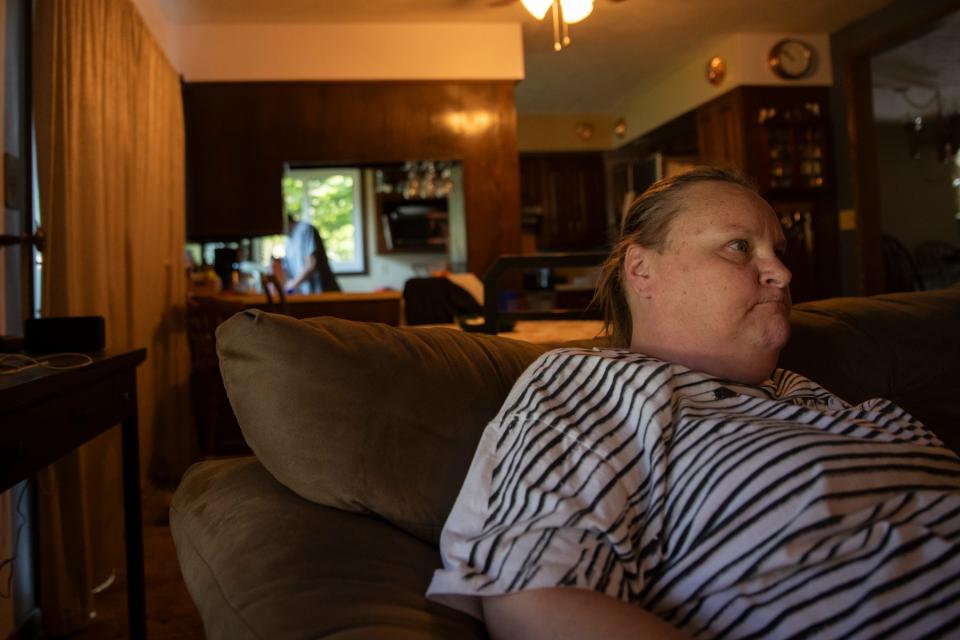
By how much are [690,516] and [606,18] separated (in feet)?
15.6

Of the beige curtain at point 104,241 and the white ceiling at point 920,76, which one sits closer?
the beige curtain at point 104,241

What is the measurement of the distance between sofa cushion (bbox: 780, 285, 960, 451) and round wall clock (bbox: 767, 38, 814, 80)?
14.8ft

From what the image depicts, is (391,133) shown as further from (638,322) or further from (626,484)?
(626,484)

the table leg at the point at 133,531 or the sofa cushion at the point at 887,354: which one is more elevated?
the sofa cushion at the point at 887,354

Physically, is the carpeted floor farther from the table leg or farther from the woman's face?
the woman's face

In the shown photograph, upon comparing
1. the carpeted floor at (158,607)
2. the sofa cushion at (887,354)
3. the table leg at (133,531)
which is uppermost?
the sofa cushion at (887,354)

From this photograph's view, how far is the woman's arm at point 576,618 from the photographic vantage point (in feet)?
2.10

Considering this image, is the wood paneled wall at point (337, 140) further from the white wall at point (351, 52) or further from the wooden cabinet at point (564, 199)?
the wooden cabinet at point (564, 199)

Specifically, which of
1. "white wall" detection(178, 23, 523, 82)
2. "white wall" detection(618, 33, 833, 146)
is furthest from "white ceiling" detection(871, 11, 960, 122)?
"white wall" detection(178, 23, 523, 82)

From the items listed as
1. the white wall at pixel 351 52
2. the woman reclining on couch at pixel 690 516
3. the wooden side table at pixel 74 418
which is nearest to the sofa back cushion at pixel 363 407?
the woman reclining on couch at pixel 690 516

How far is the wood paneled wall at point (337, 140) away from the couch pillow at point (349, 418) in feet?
14.3

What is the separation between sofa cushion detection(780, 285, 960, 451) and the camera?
55.2 inches

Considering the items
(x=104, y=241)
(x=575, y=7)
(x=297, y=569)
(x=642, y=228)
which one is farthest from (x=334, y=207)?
(x=297, y=569)

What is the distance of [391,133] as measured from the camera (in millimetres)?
5176
